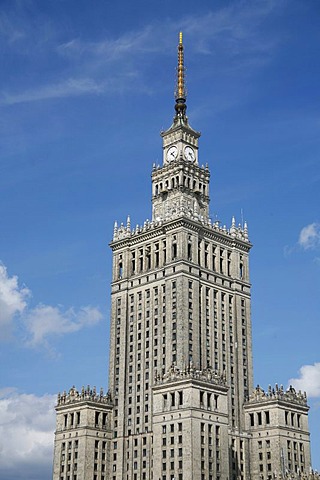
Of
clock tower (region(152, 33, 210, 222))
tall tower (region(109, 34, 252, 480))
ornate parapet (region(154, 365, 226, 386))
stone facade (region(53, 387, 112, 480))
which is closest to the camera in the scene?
tall tower (region(109, 34, 252, 480))

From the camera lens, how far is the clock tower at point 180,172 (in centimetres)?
18238

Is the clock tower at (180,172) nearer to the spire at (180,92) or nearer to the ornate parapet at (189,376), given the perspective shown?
the spire at (180,92)

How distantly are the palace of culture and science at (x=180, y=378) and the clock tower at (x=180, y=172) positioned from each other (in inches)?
18.7

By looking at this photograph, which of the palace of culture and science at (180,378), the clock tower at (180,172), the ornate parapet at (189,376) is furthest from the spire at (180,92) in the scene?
the ornate parapet at (189,376)

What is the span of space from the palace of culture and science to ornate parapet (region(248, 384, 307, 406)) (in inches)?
11.8

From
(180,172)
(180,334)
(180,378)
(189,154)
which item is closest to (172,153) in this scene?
(189,154)

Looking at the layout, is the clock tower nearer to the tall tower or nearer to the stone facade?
the tall tower

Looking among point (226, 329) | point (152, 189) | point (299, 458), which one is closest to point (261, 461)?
point (299, 458)

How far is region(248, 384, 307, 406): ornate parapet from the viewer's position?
16225 centimetres

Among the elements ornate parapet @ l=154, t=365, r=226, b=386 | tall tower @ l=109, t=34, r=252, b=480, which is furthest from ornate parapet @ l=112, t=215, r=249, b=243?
ornate parapet @ l=154, t=365, r=226, b=386

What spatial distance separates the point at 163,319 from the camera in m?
166

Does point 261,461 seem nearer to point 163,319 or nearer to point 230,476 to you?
point 230,476

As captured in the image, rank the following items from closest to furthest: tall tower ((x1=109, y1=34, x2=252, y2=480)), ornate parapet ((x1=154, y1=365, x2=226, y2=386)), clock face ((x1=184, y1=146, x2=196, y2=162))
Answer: tall tower ((x1=109, y1=34, x2=252, y2=480)) → ornate parapet ((x1=154, y1=365, x2=226, y2=386)) → clock face ((x1=184, y1=146, x2=196, y2=162))

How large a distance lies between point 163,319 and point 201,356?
11.3 m
